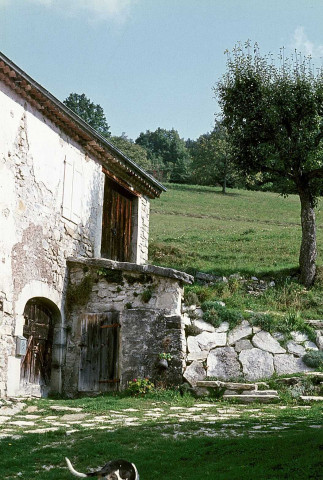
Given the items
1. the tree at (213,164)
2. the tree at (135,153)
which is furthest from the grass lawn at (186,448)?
the tree at (135,153)

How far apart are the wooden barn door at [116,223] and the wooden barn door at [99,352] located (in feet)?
9.63

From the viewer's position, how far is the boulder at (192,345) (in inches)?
527

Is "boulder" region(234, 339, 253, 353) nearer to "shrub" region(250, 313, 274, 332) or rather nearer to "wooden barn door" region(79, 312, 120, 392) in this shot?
"shrub" region(250, 313, 274, 332)

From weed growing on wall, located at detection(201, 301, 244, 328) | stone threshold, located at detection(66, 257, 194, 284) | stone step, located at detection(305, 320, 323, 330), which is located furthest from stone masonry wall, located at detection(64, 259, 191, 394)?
stone step, located at detection(305, 320, 323, 330)

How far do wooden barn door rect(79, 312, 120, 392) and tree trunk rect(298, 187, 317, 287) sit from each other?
8.27 m

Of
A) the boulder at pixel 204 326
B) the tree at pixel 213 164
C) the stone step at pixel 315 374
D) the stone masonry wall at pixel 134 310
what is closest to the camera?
the stone step at pixel 315 374

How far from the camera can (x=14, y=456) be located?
22.0 feet

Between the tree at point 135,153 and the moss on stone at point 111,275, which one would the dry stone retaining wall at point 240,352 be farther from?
the tree at point 135,153

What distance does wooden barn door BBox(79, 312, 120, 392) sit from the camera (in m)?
12.8

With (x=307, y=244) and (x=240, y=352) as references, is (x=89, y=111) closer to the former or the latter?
(x=307, y=244)

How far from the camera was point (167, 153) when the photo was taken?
79.2m

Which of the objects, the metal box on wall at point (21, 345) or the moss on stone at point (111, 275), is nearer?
the metal box on wall at point (21, 345)

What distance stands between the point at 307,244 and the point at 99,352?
902 centimetres

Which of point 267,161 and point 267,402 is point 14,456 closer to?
point 267,402
